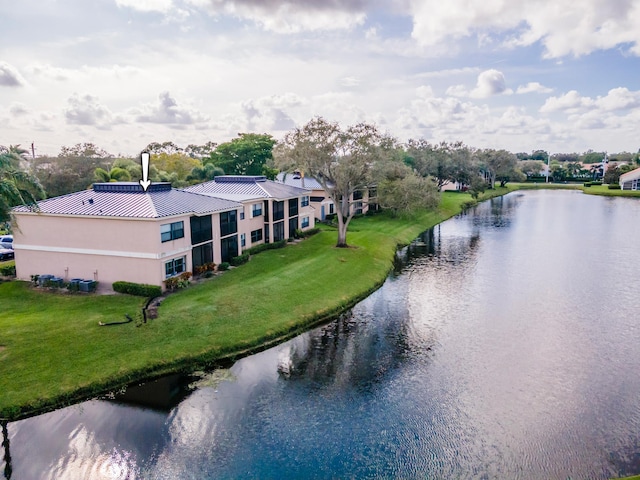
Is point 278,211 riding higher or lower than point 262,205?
lower

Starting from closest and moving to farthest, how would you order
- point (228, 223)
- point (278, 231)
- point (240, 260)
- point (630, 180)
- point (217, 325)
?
point (217, 325), point (228, 223), point (240, 260), point (278, 231), point (630, 180)

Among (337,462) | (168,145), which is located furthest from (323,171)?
(168,145)

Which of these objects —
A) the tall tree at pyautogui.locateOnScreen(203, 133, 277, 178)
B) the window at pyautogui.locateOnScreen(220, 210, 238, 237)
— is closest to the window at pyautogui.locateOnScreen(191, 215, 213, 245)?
the window at pyautogui.locateOnScreen(220, 210, 238, 237)

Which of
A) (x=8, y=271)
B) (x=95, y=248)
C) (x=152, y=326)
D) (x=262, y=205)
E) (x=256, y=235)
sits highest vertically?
(x=262, y=205)

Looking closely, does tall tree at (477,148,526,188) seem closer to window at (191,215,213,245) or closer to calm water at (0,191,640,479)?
calm water at (0,191,640,479)

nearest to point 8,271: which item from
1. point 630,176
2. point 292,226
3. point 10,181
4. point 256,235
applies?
point 10,181

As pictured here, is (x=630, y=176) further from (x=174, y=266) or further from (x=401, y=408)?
(x=401, y=408)
